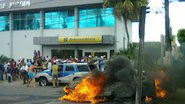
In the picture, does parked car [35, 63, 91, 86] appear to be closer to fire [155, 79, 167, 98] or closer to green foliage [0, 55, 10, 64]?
fire [155, 79, 167, 98]

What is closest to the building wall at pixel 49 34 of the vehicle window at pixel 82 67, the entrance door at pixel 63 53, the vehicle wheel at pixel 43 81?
the entrance door at pixel 63 53

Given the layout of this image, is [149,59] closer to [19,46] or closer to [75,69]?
[75,69]

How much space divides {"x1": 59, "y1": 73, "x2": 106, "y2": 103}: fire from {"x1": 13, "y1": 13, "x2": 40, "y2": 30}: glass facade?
23188 millimetres

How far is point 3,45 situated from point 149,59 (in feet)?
88.1

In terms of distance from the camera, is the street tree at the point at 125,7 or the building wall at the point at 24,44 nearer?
the street tree at the point at 125,7

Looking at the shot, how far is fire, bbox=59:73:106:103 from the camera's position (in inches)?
457

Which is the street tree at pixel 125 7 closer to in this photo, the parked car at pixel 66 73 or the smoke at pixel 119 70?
the parked car at pixel 66 73

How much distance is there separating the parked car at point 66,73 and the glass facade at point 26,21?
40.1ft

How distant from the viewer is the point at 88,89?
11.9 m

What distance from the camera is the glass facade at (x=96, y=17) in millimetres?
30781

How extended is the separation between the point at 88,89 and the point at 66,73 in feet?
35.1

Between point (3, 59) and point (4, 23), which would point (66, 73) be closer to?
point (3, 59)

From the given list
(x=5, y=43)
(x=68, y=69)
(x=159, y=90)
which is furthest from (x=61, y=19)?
(x=159, y=90)

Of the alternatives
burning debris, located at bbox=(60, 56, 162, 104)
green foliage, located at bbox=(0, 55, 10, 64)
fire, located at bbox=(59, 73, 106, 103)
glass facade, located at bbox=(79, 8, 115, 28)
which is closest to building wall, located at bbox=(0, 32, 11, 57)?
green foliage, located at bbox=(0, 55, 10, 64)
